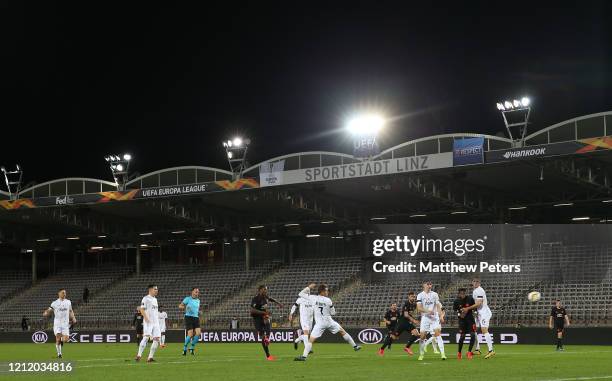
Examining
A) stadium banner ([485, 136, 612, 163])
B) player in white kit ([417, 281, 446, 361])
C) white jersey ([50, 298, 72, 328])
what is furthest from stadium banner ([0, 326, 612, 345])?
white jersey ([50, 298, 72, 328])

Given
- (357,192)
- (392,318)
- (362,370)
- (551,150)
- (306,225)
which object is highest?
(551,150)

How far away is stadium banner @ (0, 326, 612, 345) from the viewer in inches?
1596

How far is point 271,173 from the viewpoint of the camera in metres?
51.8

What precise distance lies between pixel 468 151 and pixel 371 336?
983 centimetres

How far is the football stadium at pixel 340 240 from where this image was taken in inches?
1774

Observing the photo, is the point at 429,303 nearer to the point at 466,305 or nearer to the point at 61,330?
the point at 466,305

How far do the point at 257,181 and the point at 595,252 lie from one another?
18.3 m

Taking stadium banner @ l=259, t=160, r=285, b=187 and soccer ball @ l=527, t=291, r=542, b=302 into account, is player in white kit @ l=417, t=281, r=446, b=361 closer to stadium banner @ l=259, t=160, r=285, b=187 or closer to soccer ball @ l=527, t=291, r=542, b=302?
soccer ball @ l=527, t=291, r=542, b=302

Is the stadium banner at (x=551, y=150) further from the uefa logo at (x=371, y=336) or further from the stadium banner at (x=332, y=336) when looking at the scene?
the uefa logo at (x=371, y=336)

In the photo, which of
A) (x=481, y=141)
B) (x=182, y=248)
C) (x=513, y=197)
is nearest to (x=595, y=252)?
(x=513, y=197)

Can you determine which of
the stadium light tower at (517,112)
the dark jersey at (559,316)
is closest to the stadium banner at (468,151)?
the stadium light tower at (517,112)

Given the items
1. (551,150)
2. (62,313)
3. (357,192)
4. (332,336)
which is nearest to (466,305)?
(62,313)

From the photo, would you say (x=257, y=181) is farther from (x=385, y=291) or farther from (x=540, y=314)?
(x=540, y=314)

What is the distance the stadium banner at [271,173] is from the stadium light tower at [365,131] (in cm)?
446
